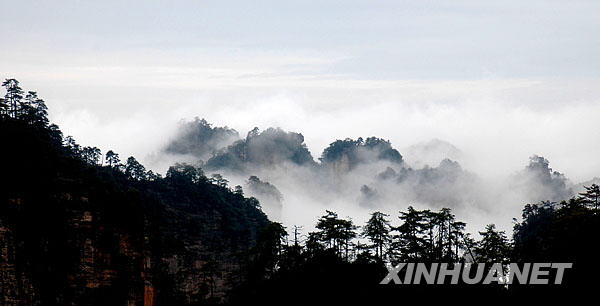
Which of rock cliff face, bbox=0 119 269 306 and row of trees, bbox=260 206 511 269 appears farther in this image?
row of trees, bbox=260 206 511 269

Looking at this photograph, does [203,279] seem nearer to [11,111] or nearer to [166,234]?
[166,234]

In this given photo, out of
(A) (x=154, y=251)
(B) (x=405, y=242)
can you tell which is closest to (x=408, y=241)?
(B) (x=405, y=242)

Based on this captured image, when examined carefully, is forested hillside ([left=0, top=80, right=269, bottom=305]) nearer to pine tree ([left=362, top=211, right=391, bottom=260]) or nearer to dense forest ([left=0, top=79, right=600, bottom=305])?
dense forest ([left=0, top=79, right=600, bottom=305])

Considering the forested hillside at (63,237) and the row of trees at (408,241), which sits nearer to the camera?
the forested hillside at (63,237)

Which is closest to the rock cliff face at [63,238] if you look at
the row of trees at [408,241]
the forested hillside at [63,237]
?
the forested hillside at [63,237]

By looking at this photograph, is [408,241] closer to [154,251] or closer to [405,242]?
[405,242]

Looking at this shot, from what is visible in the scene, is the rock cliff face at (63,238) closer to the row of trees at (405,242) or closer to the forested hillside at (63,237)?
the forested hillside at (63,237)

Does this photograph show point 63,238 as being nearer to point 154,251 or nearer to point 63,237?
point 63,237

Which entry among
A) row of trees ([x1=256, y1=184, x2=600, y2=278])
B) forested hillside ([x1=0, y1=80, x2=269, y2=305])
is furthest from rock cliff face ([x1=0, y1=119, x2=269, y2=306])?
row of trees ([x1=256, y1=184, x2=600, y2=278])

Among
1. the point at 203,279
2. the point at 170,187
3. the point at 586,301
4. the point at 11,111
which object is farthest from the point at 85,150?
the point at 586,301

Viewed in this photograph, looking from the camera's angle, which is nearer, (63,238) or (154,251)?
(63,238)

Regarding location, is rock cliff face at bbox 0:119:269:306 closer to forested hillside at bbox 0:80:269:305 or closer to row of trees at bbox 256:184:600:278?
forested hillside at bbox 0:80:269:305

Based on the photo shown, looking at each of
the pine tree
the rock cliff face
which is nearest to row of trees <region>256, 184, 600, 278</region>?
the pine tree

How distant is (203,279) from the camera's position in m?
127
